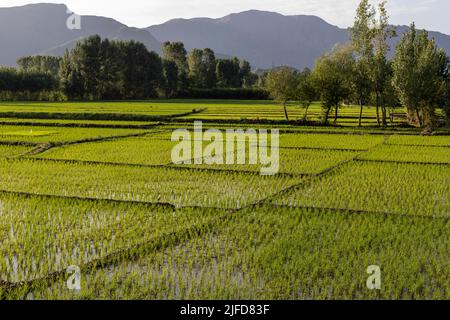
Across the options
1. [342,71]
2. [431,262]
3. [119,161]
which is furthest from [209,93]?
[431,262]

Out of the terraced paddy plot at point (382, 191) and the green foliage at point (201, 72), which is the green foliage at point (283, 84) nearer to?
the terraced paddy plot at point (382, 191)

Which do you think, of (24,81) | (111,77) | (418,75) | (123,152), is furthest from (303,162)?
(24,81)

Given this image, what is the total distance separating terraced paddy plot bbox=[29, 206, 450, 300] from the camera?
6.64 m

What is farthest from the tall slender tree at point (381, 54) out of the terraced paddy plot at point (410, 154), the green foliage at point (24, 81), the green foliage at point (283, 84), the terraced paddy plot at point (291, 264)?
the green foliage at point (24, 81)

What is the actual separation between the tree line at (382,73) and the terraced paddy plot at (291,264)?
78.1 ft

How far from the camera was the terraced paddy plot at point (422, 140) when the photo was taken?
2412 cm

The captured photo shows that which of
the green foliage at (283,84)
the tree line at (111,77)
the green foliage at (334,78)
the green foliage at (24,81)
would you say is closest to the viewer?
the green foliage at (334,78)

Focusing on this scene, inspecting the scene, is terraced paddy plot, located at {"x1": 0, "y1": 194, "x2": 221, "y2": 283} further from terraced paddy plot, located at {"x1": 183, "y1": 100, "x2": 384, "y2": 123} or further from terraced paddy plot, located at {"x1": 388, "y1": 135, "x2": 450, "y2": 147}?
terraced paddy plot, located at {"x1": 183, "y1": 100, "x2": 384, "y2": 123}

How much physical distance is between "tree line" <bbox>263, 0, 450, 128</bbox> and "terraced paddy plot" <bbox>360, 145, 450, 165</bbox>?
420 inches

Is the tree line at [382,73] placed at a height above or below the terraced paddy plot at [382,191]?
above

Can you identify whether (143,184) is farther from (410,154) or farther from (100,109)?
(100,109)

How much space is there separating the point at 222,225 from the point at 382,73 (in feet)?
90.9

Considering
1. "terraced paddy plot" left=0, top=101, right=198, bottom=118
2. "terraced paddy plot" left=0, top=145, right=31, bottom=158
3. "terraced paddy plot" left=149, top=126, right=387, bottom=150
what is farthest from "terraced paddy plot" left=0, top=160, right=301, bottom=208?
"terraced paddy plot" left=0, top=101, right=198, bottom=118
